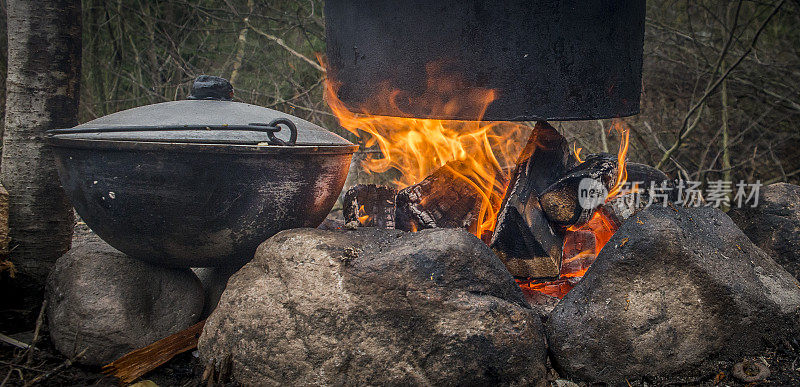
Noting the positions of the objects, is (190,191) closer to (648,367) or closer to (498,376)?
(498,376)

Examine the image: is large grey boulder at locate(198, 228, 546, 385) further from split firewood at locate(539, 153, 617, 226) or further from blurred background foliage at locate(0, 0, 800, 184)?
blurred background foliage at locate(0, 0, 800, 184)

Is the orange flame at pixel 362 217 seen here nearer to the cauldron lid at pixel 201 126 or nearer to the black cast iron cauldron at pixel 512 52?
the cauldron lid at pixel 201 126

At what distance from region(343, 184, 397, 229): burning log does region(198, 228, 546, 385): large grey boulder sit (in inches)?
32.5

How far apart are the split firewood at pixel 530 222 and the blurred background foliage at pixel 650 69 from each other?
6.53 feet

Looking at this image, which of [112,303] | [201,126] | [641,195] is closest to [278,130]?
[201,126]

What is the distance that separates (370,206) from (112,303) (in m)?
1.27

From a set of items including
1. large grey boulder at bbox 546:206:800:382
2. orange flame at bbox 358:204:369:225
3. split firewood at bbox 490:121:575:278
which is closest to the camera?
large grey boulder at bbox 546:206:800:382

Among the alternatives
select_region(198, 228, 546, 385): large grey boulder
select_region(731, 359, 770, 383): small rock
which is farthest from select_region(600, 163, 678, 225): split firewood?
select_region(198, 228, 546, 385): large grey boulder

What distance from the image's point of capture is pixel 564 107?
2309 millimetres

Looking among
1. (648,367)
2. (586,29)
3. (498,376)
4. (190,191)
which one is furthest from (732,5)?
(190,191)

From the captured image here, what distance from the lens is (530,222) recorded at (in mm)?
2398

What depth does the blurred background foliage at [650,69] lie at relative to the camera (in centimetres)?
494

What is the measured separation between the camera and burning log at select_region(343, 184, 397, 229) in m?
2.76

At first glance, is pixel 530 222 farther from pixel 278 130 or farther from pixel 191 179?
pixel 191 179
